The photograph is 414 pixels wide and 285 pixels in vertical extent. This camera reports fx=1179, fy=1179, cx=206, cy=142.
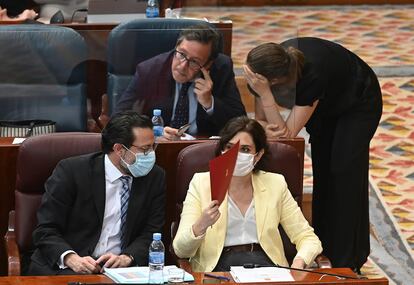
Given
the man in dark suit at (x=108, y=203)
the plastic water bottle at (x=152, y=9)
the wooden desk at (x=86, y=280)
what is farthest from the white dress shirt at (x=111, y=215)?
the plastic water bottle at (x=152, y=9)

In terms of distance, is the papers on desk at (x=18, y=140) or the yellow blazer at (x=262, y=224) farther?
the papers on desk at (x=18, y=140)

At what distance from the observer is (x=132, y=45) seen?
5.74m

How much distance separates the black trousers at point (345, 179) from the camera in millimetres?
5551

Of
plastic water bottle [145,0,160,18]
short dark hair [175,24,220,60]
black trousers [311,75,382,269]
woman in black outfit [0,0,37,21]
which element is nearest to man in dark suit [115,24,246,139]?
short dark hair [175,24,220,60]

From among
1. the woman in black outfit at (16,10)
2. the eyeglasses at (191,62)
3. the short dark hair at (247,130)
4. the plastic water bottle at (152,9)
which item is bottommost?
the woman in black outfit at (16,10)

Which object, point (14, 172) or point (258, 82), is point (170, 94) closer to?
point (258, 82)

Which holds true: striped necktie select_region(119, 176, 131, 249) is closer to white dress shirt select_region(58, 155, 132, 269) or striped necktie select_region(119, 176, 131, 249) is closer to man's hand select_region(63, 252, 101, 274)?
white dress shirt select_region(58, 155, 132, 269)

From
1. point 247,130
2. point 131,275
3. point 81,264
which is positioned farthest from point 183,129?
point 131,275

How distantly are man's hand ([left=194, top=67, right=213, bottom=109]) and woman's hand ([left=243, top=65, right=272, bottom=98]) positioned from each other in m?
0.19

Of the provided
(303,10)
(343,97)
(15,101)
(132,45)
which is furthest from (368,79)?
(303,10)

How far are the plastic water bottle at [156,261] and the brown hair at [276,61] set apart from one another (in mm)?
1112

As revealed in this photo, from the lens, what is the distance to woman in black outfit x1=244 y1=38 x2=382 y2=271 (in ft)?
17.7

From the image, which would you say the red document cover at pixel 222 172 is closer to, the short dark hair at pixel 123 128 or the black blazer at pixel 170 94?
the short dark hair at pixel 123 128

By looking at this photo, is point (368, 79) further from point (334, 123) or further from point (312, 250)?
point (312, 250)
